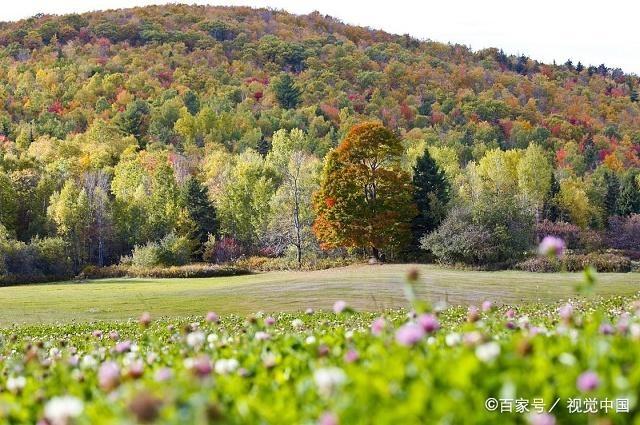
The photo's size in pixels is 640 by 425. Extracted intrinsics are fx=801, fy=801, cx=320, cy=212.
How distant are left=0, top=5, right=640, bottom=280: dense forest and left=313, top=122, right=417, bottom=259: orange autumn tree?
0.12 meters

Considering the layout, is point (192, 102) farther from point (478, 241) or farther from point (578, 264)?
point (578, 264)

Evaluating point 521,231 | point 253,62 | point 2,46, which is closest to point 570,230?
point 521,231

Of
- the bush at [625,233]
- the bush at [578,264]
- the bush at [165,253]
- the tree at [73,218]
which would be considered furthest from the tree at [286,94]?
the bush at [578,264]

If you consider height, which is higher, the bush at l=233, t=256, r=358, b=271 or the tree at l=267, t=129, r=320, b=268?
the tree at l=267, t=129, r=320, b=268

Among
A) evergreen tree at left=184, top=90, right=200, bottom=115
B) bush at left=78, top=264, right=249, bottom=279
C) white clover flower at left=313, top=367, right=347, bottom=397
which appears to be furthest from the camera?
evergreen tree at left=184, top=90, right=200, bottom=115

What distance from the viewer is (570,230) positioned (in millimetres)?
59844

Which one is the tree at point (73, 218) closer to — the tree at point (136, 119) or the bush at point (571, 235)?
the bush at point (571, 235)

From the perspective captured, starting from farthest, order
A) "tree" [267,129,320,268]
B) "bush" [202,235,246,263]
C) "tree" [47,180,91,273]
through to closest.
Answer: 1. "bush" [202,235,246,263]
2. "tree" [47,180,91,273]
3. "tree" [267,129,320,268]

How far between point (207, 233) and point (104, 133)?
4294cm

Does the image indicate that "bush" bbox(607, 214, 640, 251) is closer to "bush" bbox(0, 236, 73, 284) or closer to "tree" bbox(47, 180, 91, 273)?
"tree" bbox(47, 180, 91, 273)

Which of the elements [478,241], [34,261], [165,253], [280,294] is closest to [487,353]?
[280,294]

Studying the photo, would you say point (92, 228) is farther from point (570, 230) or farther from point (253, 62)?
point (253, 62)

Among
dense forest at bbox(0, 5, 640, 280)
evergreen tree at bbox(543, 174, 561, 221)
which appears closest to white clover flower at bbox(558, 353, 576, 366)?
dense forest at bbox(0, 5, 640, 280)

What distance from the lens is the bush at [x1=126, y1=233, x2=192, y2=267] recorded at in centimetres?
5172
